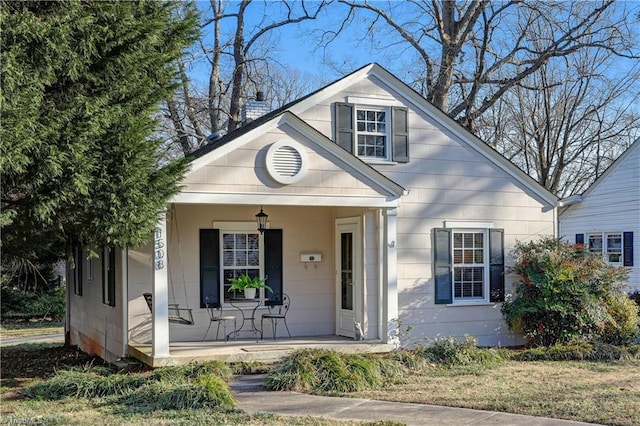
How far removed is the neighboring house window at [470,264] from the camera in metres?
12.7

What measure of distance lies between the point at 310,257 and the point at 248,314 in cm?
159

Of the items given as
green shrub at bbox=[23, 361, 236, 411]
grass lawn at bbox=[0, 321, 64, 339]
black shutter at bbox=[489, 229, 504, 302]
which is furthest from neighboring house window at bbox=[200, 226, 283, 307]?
grass lawn at bbox=[0, 321, 64, 339]

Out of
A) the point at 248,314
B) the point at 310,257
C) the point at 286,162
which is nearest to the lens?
the point at 286,162

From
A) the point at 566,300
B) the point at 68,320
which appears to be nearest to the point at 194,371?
the point at 566,300

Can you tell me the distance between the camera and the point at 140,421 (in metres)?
7.12

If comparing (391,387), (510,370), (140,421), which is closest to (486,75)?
(510,370)

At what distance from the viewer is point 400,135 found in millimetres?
12656

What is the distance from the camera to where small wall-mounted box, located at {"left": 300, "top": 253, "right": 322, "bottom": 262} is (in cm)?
1287

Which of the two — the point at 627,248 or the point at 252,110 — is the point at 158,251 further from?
the point at 627,248

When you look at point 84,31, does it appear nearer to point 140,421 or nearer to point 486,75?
point 140,421

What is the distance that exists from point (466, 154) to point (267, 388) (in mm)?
6538

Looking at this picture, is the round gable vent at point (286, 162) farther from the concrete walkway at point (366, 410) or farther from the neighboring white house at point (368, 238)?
the concrete walkway at point (366, 410)

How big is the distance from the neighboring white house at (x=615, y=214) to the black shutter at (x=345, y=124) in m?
9.70

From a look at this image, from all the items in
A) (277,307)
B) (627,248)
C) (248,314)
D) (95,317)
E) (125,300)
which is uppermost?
(627,248)
